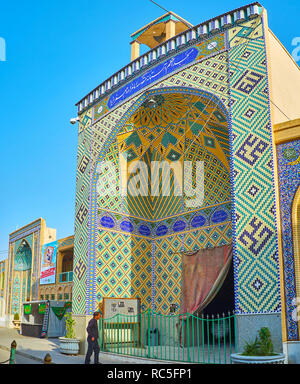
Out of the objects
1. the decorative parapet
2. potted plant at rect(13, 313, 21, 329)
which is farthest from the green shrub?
potted plant at rect(13, 313, 21, 329)

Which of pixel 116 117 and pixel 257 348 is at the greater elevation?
pixel 116 117

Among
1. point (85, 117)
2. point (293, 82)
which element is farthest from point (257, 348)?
point (85, 117)

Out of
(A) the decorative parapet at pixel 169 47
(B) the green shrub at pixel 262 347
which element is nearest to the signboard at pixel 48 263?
(A) the decorative parapet at pixel 169 47

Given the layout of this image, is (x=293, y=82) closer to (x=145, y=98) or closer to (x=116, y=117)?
(x=145, y=98)

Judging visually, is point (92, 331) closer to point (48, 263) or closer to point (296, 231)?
point (296, 231)

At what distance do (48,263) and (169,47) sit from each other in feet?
44.6

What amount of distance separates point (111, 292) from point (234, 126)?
5085 millimetres

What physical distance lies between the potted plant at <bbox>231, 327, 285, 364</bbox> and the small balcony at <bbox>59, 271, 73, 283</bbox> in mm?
13441

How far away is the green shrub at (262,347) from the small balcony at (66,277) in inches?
531

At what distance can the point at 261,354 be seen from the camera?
6.14 m

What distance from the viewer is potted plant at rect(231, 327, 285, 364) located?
5.94 m

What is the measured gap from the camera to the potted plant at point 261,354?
19.5 ft

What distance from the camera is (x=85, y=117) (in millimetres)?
11953
